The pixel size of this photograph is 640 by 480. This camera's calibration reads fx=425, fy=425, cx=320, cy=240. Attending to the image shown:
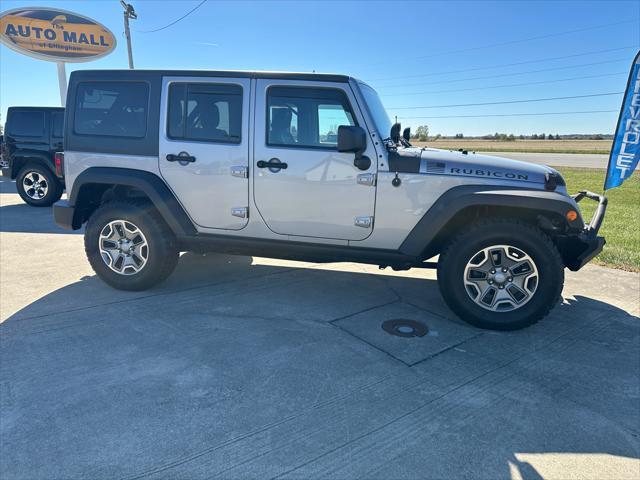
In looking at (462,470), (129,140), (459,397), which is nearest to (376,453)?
(462,470)

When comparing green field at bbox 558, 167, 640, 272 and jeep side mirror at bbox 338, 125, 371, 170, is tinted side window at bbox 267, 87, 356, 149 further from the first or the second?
green field at bbox 558, 167, 640, 272

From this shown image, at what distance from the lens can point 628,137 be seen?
6656 mm

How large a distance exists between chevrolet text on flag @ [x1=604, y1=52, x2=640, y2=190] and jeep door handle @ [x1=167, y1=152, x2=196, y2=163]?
625cm

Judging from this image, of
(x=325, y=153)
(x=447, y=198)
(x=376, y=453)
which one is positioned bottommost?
(x=376, y=453)

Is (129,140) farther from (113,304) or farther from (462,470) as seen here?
(462,470)

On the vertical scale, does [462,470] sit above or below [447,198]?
below

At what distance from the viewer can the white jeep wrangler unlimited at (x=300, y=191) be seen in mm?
3541

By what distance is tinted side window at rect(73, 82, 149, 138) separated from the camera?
13.5 feet

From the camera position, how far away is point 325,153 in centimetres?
369

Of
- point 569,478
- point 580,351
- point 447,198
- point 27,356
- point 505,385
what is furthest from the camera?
point 447,198

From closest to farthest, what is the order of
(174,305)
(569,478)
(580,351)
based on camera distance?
(569,478) < (580,351) < (174,305)

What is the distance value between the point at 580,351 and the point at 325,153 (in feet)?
8.43

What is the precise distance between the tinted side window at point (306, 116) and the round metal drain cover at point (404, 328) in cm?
162

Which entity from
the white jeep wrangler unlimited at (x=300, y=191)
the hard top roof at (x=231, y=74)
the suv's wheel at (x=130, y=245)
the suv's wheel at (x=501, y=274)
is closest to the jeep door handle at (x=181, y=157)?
the white jeep wrangler unlimited at (x=300, y=191)
